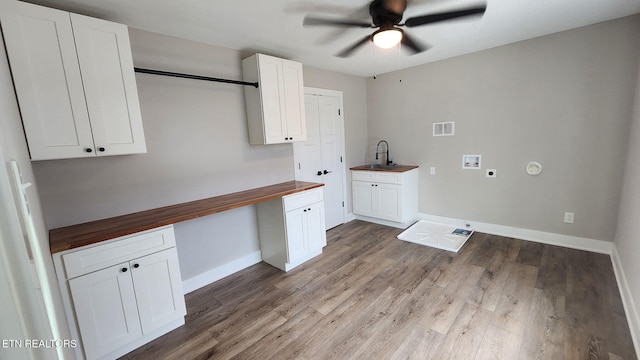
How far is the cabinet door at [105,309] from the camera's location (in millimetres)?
1728

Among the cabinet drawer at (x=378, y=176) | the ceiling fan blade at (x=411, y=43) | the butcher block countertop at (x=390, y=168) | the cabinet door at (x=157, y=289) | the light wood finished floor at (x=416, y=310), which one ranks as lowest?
the light wood finished floor at (x=416, y=310)

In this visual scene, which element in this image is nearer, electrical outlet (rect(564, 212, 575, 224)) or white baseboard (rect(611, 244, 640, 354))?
white baseboard (rect(611, 244, 640, 354))

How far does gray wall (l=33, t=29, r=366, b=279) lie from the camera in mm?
2096

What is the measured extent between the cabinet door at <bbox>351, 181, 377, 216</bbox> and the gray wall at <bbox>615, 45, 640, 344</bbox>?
8.93 feet

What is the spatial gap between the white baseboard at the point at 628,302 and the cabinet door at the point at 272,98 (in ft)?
10.8

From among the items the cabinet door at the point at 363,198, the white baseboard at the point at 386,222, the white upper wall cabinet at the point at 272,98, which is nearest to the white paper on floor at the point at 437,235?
the white baseboard at the point at 386,222

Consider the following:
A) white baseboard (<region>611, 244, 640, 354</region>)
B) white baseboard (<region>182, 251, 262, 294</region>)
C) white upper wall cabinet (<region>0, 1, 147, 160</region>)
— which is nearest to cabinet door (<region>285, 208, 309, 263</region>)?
white baseboard (<region>182, 251, 262, 294</region>)

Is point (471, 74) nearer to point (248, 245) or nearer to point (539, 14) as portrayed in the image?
point (539, 14)

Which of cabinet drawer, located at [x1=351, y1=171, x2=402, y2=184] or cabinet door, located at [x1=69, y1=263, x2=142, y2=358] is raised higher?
cabinet drawer, located at [x1=351, y1=171, x2=402, y2=184]

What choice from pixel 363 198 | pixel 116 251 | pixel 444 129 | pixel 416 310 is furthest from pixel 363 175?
pixel 116 251

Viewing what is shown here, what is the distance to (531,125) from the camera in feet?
10.7

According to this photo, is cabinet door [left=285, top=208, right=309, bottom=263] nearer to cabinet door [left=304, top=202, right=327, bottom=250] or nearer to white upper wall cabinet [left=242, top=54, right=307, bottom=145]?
cabinet door [left=304, top=202, right=327, bottom=250]

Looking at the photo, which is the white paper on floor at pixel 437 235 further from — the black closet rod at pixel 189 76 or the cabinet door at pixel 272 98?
the black closet rod at pixel 189 76

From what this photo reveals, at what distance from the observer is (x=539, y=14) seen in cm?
246
